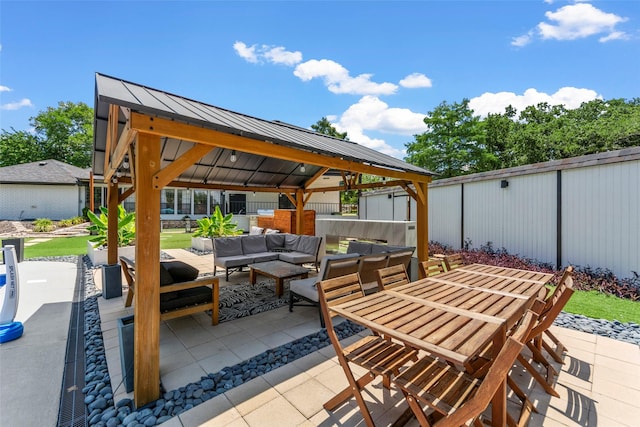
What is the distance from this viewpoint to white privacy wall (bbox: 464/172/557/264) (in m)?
7.44

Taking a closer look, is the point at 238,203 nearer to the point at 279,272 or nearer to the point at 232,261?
the point at 232,261

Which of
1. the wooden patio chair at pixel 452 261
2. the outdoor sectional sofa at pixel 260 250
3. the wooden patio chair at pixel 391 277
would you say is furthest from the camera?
the outdoor sectional sofa at pixel 260 250

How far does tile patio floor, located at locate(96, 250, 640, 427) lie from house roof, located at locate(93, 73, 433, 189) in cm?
261

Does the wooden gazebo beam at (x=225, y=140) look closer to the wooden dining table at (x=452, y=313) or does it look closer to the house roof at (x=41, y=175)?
the wooden dining table at (x=452, y=313)

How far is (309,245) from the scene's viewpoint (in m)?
8.48

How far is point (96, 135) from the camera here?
5102 millimetres

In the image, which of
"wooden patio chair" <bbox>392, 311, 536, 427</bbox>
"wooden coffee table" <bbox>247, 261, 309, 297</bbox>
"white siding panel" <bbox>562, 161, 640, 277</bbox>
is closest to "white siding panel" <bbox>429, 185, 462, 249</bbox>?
"white siding panel" <bbox>562, 161, 640, 277</bbox>

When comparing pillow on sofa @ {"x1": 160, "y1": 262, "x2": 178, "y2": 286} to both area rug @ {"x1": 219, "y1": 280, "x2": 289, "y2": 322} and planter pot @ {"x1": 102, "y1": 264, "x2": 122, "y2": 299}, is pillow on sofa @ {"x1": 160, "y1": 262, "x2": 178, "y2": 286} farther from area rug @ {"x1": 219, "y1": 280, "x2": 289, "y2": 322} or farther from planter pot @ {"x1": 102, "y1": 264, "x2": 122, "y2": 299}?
planter pot @ {"x1": 102, "y1": 264, "x2": 122, "y2": 299}

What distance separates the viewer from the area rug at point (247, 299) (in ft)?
16.4

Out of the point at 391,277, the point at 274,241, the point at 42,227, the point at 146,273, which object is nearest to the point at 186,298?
the point at 146,273

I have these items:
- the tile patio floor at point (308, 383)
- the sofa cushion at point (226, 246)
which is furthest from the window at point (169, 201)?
the tile patio floor at point (308, 383)

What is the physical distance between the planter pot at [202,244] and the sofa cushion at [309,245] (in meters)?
4.63

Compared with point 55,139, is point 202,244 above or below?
below

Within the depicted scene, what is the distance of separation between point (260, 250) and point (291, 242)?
107cm
